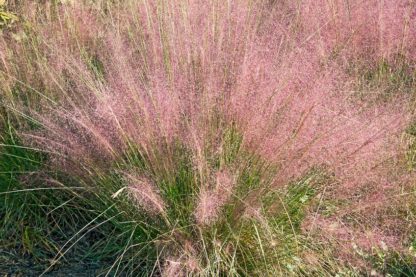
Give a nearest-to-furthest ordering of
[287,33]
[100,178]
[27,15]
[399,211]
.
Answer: [100,178]
[399,211]
[287,33]
[27,15]

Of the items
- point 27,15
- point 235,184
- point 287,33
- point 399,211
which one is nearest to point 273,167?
point 235,184

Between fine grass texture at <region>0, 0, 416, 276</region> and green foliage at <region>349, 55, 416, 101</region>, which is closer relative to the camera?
fine grass texture at <region>0, 0, 416, 276</region>

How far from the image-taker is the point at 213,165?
111 inches

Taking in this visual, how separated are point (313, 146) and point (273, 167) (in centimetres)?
18

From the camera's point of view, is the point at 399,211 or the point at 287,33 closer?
the point at 399,211


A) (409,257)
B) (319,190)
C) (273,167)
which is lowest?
(409,257)

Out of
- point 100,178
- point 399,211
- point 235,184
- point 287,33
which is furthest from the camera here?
point 287,33

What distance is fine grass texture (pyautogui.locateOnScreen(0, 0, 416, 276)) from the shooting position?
2682 millimetres

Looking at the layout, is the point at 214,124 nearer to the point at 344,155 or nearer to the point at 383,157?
the point at 344,155

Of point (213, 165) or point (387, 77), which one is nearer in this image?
point (213, 165)

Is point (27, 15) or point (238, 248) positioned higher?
point (27, 15)

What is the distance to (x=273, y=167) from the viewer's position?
269 cm

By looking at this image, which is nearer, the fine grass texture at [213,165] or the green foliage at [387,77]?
the fine grass texture at [213,165]

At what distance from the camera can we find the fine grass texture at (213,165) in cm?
268
